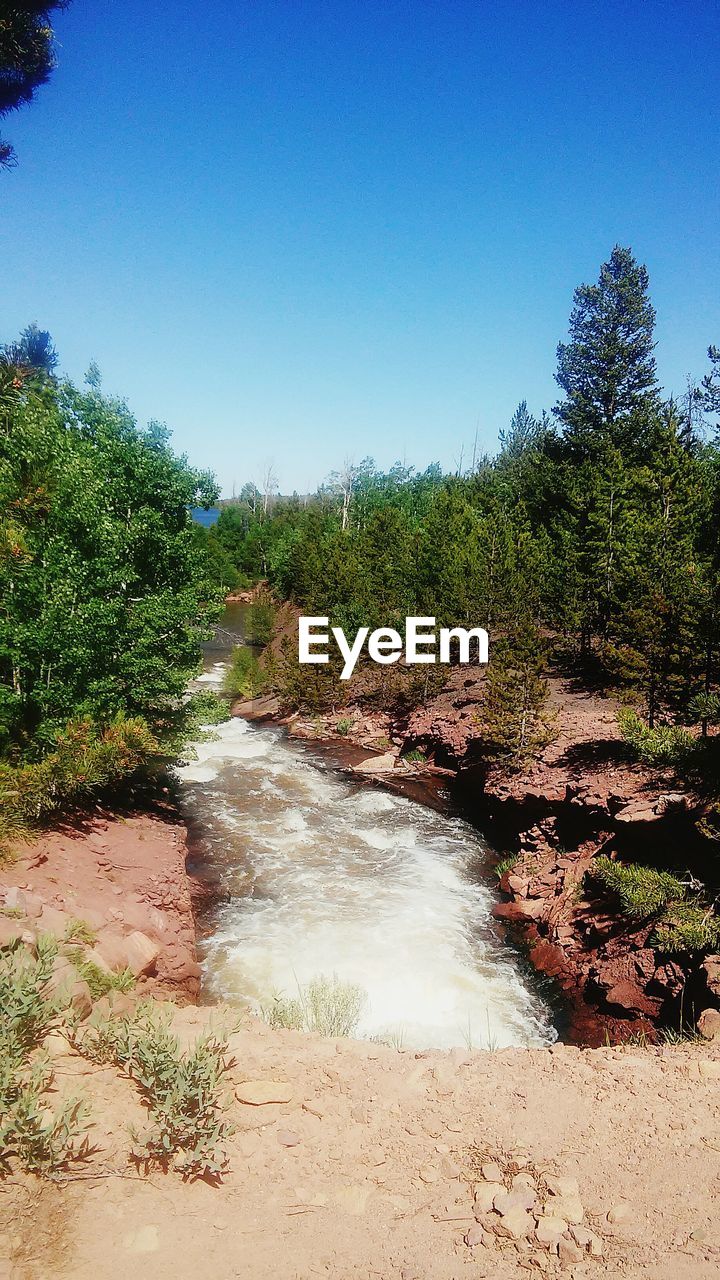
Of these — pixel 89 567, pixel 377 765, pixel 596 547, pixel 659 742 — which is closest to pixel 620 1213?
pixel 659 742

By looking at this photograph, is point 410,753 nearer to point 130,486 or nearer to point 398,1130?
point 130,486

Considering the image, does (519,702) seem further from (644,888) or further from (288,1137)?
(288,1137)

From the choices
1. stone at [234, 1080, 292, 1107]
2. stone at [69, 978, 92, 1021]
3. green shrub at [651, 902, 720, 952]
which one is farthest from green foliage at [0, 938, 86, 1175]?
green shrub at [651, 902, 720, 952]

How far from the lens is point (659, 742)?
36.1 ft

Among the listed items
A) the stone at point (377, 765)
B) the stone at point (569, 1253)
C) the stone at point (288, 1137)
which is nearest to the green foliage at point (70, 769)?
the stone at point (288, 1137)

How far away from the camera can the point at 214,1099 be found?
6094 millimetres

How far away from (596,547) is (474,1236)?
28470 mm

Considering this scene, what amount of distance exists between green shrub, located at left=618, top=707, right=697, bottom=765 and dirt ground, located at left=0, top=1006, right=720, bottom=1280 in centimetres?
460

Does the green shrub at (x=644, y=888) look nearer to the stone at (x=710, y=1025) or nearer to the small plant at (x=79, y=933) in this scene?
the stone at (x=710, y=1025)

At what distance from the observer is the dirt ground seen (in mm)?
→ 4770

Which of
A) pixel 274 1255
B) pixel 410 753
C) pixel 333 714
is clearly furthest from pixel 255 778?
pixel 274 1255

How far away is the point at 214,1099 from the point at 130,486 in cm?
1394

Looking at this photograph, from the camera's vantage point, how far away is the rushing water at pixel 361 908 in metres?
12.3

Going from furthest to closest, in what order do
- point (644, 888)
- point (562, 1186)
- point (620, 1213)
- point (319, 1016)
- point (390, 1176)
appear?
point (644, 888), point (319, 1016), point (390, 1176), point (562, 1186), point (620, 1213)
